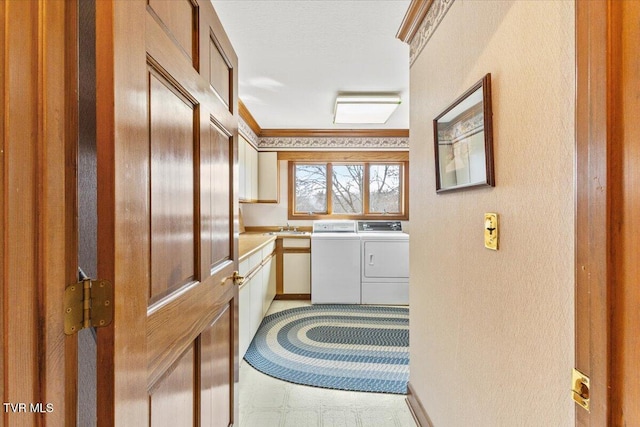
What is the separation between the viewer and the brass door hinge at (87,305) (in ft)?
1.62

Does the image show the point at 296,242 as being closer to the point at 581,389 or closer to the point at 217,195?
the point at 217,195

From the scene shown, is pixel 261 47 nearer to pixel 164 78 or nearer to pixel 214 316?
pixel 164 78

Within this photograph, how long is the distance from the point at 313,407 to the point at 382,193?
294 cm

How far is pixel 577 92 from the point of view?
504mm

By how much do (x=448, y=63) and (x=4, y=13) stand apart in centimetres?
129

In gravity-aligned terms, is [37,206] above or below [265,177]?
below

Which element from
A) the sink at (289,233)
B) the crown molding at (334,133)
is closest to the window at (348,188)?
the sink at (289,233)

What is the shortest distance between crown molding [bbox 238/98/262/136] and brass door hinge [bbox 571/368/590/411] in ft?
9.71

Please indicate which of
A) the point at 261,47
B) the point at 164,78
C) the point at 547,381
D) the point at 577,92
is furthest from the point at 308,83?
the point at 547,381

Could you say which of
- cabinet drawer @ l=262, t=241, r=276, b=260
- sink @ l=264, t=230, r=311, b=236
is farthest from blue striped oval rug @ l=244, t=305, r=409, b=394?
sink @ l=264, t=230, r=311, b=236

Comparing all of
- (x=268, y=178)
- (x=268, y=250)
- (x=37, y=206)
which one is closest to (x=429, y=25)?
(x=37, y=206)

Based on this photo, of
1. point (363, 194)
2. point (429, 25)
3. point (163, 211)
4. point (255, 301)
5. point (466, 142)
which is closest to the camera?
point (163, 211)

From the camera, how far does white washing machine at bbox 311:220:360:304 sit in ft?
11.5

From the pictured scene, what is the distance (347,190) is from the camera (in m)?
4.11
